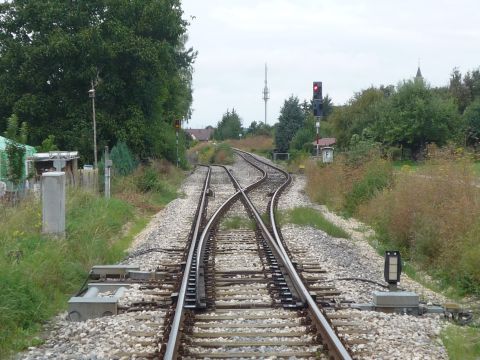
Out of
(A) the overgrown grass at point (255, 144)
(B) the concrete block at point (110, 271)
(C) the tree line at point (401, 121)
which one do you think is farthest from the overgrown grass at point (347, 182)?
(A) the overgrown grass at point (255, 144)

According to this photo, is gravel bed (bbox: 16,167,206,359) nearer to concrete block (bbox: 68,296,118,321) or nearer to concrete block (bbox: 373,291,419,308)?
concrete block (bbox: 68,296,118,321)

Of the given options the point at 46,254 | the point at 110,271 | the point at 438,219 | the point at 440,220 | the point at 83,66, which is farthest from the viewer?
the point at 83,66

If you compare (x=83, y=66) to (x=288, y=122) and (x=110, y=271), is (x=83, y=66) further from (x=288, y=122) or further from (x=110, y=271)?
(x=288, y=122)

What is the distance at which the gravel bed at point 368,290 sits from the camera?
20.5 feet

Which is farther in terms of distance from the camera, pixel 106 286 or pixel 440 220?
pixel 440 220

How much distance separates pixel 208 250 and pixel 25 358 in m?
6.06

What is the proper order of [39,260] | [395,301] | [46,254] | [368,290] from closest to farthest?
[395,301] → [368,290] → [39,260] → [46,254]

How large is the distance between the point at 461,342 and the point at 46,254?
564 cm

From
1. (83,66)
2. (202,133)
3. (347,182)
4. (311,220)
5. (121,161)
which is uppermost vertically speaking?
(202,133)

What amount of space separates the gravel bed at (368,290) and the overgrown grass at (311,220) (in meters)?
0.29

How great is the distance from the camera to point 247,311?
7.59 metres

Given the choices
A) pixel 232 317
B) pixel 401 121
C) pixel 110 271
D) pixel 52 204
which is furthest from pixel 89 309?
pixel 401 121

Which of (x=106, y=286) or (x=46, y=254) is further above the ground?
(x=46, y=254)

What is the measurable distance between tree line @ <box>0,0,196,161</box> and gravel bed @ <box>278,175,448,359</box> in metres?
14.9
